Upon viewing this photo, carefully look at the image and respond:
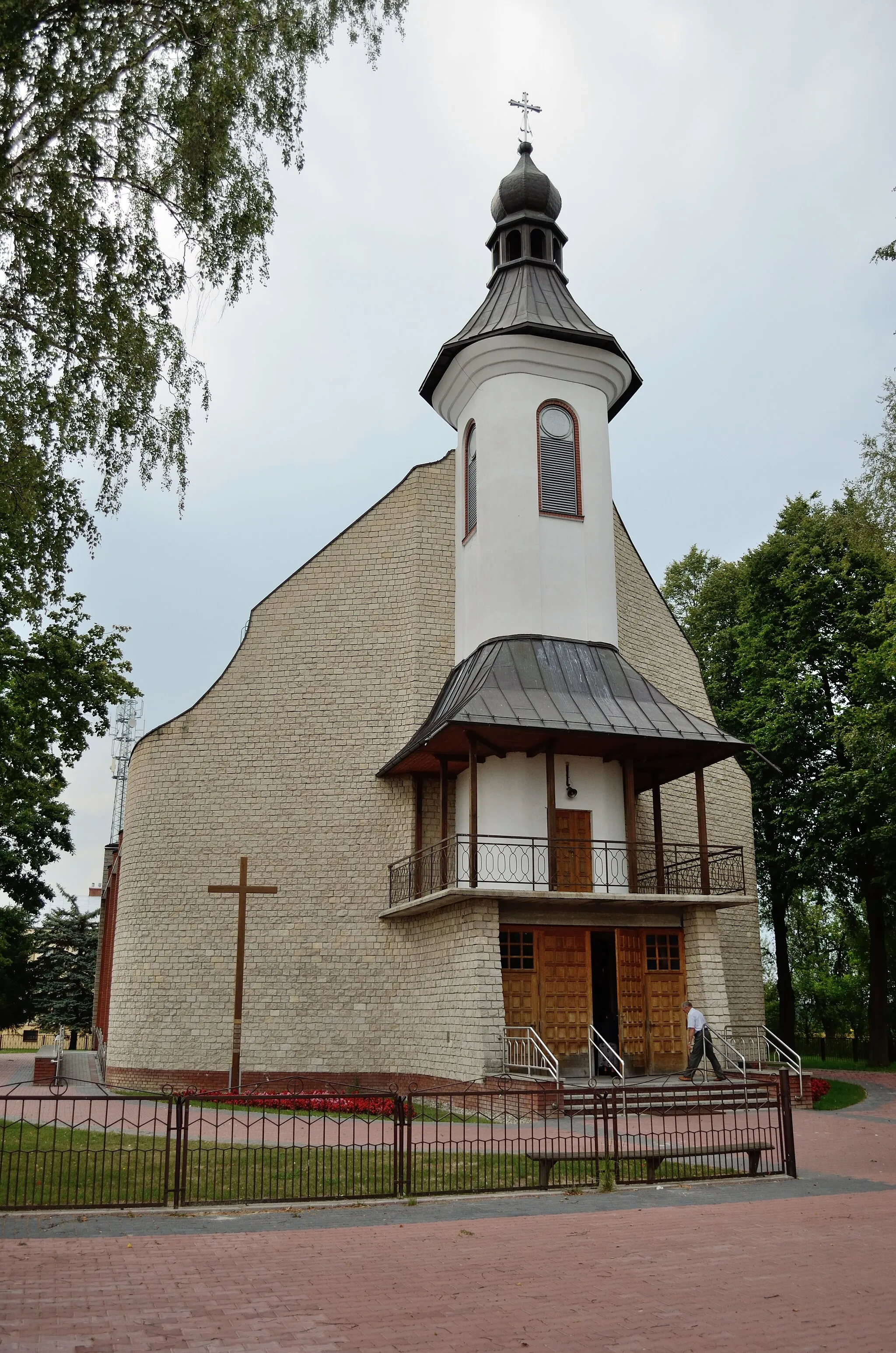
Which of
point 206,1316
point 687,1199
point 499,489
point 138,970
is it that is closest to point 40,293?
point 206,1316

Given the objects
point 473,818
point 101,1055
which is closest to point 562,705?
point 473,818

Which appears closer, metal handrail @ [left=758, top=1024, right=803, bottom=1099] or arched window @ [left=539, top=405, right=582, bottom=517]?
metal handrail @ [left=758, top=1024, right=803, bottom=1099]

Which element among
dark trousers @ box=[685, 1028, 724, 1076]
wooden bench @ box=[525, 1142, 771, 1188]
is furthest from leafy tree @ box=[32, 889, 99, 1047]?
wooden bench @ box=[525, 1142, 771, 1188]

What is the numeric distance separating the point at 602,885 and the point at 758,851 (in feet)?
41.5

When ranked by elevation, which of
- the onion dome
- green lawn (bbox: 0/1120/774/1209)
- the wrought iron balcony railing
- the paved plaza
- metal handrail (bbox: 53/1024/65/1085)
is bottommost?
the paved plaza

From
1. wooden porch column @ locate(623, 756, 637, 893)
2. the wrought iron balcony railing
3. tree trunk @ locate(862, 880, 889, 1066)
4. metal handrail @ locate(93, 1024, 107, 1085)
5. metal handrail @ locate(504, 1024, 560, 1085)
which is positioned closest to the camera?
metal handrail @ locate(504, 1024, 560, 1085)

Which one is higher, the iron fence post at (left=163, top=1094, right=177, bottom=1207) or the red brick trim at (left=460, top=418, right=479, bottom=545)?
the red brick trim at (left=460, top=418, right=479, bottom=545)

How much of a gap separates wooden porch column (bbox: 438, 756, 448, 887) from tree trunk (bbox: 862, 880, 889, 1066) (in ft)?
41.9

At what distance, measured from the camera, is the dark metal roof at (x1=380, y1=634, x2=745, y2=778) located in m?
17.5

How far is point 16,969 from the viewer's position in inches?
1401

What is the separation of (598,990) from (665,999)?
3.54ft

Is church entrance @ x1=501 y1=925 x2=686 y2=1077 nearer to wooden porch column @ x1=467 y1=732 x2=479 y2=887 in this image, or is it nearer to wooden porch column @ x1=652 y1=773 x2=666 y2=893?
wooden porch column @ x1=652 y1=773 x2=666 y2=893

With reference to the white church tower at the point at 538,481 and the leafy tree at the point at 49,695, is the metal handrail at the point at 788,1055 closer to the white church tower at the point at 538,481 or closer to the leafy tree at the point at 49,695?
the white church tower at the point at 538,481

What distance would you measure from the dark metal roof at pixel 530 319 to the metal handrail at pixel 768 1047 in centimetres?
1253
